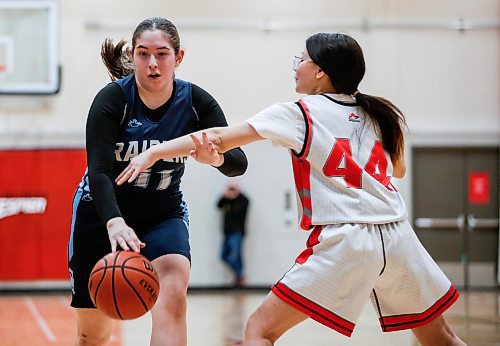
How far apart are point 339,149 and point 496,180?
11033mm

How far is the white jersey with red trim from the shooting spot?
329cm

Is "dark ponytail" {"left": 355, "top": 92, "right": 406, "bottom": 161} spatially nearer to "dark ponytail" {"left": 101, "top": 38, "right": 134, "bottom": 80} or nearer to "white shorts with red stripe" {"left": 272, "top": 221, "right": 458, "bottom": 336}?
"white shorts with red stripe" {"left": 272, "top": 221, "right": 458, "bottom": 336}

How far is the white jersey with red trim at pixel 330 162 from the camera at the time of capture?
329 centimetres

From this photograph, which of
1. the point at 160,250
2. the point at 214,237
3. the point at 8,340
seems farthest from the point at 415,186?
the point at 160,250

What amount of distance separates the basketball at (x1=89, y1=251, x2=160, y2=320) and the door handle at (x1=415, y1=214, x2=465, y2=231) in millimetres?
10699

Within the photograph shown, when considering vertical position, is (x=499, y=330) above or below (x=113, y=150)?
below

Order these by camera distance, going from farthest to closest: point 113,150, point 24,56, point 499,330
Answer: point 24,56 → point 499,330 → point 113,150

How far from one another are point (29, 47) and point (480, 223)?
27.0 feet

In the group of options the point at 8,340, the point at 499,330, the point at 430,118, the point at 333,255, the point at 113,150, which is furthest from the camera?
the point at 430,118

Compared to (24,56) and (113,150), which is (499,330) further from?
(24,56)

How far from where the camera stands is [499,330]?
7.74 metres

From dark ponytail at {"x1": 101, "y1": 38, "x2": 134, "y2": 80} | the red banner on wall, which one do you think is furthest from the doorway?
dark ponytail at {"x1": 101, "y1": 38, "x2": 134, "y2": 80}

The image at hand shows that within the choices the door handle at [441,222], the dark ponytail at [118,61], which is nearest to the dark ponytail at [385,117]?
the dark ponytail at [118,61]

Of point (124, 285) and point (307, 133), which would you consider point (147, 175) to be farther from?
point (307, 133)
